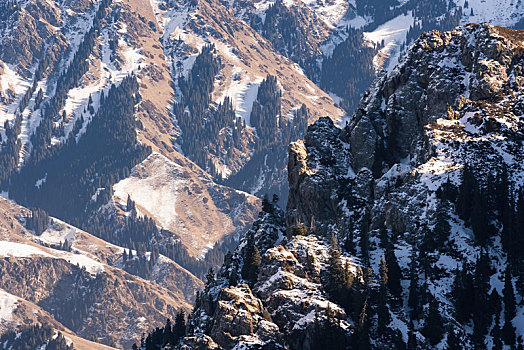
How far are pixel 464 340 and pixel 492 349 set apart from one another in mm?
5609

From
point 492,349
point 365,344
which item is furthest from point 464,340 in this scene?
point 365,344

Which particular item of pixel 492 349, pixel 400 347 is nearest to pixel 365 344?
pixel 400 347

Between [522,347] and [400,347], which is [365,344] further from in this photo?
[522,347]

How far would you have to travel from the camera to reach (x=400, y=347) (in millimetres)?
199625

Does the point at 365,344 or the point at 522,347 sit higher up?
the point at 522,347

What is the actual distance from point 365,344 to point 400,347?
664 cm

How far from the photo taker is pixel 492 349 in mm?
195500

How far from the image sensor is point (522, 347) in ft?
636

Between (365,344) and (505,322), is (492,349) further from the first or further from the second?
(365,344)

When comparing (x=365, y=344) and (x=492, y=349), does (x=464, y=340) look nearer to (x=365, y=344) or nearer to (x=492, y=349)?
(x=492, y=349)

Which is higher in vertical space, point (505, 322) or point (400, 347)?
point (505, 322)

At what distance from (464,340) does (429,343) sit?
637 cm

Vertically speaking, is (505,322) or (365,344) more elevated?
(505,322)

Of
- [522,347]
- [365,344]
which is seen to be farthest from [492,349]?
[365,344]
